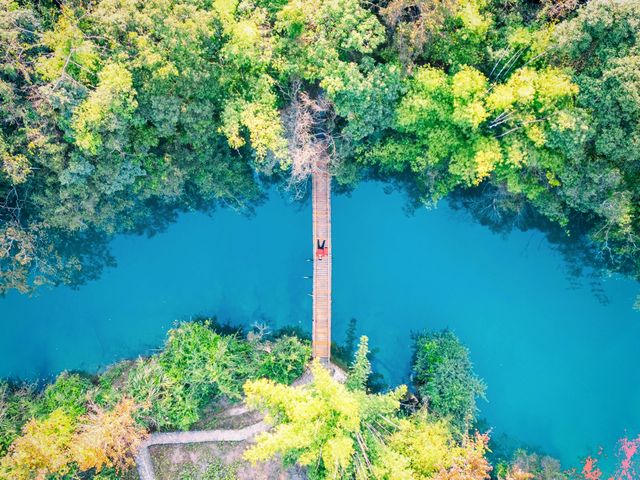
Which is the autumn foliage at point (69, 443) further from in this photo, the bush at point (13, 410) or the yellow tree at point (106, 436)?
the bush at point (13, 410)

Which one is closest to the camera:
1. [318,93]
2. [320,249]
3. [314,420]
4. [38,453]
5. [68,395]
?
[314,420]

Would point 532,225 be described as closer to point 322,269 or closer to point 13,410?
point 322,269

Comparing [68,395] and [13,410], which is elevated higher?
[68,395]

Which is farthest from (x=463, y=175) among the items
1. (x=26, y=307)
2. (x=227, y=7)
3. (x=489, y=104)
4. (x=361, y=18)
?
(x=26, y=307)

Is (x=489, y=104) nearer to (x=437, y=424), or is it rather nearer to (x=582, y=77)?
(x=582, y=77)

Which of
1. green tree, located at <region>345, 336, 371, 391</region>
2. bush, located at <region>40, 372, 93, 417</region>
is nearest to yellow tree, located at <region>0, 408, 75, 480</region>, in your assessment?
bush, located at <region>40, 372, 93, 417</region>

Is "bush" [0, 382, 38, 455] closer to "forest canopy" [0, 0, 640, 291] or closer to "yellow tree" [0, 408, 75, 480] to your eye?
"yellow tree" [0, 408, 75, 480]

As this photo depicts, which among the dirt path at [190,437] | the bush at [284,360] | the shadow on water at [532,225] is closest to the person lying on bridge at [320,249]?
the shadow on water at [532,225]

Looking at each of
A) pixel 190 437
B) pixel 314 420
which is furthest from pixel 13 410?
pixel 314 420
